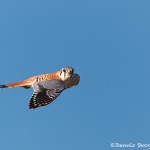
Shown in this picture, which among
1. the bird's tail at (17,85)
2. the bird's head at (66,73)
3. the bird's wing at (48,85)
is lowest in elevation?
the bird's wing at (48,85)

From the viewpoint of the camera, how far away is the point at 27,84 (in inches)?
620

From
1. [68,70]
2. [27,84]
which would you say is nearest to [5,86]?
[27,84]

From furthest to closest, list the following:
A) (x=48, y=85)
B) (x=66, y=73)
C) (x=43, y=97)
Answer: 1. (x=66, y=73)
2. (x=48, y=85)
3. (x=43, y=97)

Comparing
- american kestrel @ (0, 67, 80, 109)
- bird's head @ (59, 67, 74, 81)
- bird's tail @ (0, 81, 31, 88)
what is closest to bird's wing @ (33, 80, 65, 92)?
american kestrel @ (0, 67, 80, 109)

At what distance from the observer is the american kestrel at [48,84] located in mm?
14595

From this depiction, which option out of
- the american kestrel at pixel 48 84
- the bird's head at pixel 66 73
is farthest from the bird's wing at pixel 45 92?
the bird's head at pixel 66 73

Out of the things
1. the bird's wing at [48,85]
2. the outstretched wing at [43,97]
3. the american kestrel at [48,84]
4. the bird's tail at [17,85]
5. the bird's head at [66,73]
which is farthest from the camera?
the bird's tail at [17,85]

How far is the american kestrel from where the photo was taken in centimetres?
1459

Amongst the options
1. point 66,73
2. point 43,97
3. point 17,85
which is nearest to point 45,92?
point 43,97

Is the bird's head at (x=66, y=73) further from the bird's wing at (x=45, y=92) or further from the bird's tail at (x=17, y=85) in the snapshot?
the bird's tail at (x=17, y=85)

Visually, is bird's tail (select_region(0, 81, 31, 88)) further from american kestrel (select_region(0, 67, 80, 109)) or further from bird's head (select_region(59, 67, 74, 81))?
bird's head (select_region(59, 67, 74, 81))

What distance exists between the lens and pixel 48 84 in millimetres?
15078

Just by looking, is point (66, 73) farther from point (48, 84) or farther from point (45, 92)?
point (45, 92)

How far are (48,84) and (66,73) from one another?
1.64 feet
